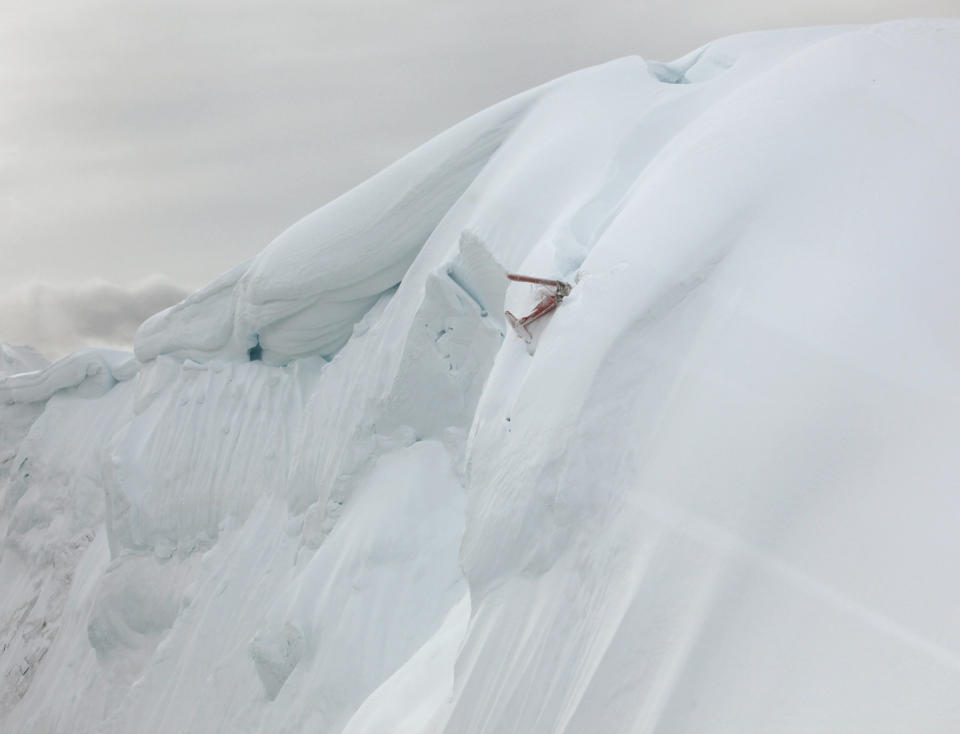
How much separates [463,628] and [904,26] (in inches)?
187

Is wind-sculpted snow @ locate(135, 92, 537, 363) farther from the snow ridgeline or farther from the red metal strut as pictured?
the red metal strut

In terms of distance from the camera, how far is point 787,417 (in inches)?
210

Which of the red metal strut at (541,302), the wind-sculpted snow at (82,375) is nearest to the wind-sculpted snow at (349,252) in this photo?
the red metal strut at (541,302)

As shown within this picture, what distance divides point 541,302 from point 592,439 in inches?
48.3

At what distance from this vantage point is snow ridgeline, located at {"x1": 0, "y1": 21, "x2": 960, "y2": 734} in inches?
192

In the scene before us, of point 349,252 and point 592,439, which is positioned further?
point 349,252

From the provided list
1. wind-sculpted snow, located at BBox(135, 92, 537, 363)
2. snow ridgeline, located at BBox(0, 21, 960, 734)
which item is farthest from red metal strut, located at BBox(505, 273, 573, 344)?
wind-sculpted snow, located at BBox(135, 92, 537, 363)

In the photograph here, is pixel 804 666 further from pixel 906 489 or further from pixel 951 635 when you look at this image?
pixel 906 489

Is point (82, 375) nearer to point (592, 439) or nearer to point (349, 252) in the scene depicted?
point (349, 252)

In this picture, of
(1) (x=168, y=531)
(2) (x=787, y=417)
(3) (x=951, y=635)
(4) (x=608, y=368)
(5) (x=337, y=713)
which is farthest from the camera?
(1) (x=168, y=531)

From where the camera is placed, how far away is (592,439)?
5984mm

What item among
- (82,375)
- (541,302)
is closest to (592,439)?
(541,302)

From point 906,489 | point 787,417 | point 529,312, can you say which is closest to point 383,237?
point 529,312

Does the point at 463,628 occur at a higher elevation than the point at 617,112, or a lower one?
lower
